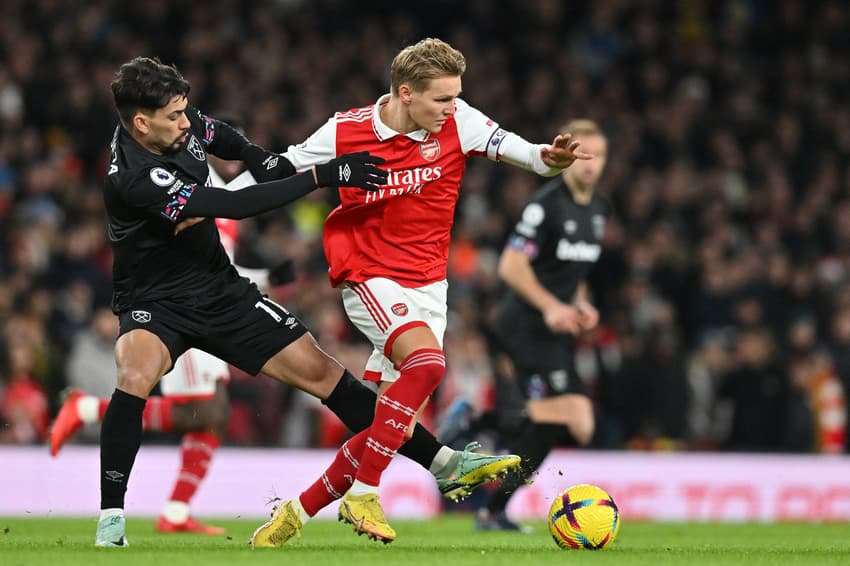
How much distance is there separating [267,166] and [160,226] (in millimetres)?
558

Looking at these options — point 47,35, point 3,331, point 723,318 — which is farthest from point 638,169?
point 3,331

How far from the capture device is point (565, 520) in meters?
6.29

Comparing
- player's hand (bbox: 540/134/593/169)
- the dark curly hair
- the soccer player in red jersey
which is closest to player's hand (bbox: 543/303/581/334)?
the soccer player in red jersey

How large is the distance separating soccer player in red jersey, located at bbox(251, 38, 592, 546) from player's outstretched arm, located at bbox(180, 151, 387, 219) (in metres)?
0.44

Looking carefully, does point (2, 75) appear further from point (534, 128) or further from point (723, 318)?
point (723, 318)

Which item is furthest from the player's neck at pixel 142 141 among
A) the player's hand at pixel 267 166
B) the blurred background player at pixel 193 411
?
the blurred background player at pixel 193 411

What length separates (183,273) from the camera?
6.32 metres

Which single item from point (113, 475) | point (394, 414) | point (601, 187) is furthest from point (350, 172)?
point (601, 187)

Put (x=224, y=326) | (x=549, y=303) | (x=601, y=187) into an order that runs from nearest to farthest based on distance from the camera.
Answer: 1. (x=224, y=326)
2. (x=549, y=303)
3. (x=601, y=187)

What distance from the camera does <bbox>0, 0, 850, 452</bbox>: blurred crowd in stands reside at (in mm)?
12102

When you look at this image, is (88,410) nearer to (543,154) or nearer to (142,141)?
(142,141)

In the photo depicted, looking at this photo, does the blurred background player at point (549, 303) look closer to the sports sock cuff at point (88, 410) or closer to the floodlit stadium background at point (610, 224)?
the floodlit stadium background at point (610, 224)

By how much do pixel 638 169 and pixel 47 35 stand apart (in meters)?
6.71

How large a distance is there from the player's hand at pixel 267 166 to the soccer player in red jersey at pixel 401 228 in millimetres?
62
